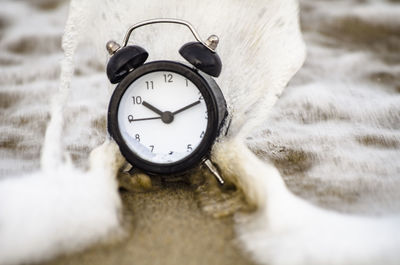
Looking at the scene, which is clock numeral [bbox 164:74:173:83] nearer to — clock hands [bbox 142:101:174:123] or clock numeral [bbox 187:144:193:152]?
clock hands [bbox 142:101:174:123]

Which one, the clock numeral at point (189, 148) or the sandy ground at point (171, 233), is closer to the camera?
the sandy ground at point (171, 233)

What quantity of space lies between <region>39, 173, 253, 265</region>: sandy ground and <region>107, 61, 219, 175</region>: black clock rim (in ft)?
0.37

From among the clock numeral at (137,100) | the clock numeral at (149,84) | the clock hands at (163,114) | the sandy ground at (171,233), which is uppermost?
the clock numeral at (149,84)

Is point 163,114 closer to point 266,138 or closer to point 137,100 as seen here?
point 137,100

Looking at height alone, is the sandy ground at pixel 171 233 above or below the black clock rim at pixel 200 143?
below

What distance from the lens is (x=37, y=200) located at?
5.16ft

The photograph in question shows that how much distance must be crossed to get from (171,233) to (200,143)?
0.37 meters

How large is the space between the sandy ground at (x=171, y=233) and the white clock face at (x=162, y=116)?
0.16 m

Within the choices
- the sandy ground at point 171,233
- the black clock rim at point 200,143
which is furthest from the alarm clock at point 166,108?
the sandy ground at point 171,233

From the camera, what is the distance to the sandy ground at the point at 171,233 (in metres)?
1.45

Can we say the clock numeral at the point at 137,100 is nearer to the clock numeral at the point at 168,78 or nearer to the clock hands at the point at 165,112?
the clock hands at the point at 165,112

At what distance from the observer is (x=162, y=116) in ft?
5.96

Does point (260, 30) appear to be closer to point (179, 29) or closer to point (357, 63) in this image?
point (179, 29)

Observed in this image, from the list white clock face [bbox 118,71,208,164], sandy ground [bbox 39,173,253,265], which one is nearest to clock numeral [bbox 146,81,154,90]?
white clock face [bbox 118,71,208,164]
